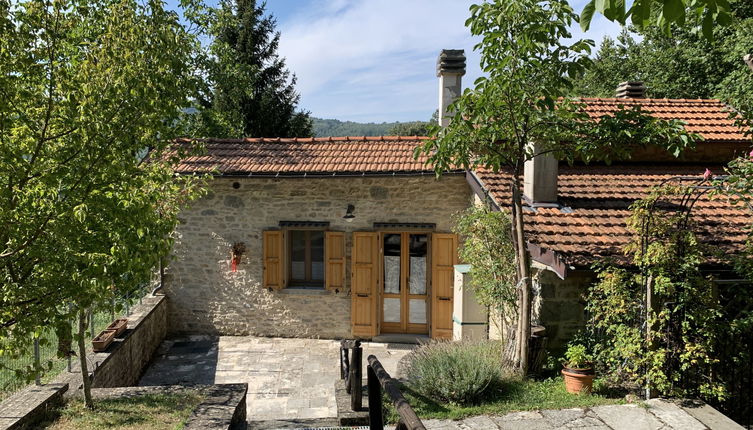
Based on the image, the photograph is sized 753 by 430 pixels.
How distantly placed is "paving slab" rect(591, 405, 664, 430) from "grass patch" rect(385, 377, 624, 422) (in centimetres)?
17

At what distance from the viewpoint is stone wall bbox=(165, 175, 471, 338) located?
9.86m

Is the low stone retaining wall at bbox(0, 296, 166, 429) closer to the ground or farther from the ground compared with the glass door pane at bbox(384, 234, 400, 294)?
closer to the ground

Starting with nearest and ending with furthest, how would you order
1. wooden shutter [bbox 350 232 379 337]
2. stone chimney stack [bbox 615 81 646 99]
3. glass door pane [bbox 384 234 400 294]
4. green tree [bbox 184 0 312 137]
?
1. wooden shutter [bbox 350 232 379 337]
2. glass door pane [bbox 384 234 400 294]
3. stone chimney stack [bbox 615 81 646 99]
4. green tree [bbox 184 0 312 137]

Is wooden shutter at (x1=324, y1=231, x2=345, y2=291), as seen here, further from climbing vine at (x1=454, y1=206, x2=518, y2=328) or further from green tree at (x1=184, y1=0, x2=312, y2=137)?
green tree at (x1=184, y1=0, x2=312, y2=137)

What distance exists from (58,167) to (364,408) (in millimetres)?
3923

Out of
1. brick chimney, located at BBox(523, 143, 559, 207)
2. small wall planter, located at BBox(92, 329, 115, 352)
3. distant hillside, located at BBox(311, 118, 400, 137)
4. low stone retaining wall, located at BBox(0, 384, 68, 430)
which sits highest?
distant hillside, located at BBox(311, 118, 400, 137)

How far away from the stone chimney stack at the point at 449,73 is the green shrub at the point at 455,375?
16.9 feet

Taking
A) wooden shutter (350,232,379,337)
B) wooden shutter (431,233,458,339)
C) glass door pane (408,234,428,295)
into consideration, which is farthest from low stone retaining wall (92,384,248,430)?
glass door pane (408,234,428,295)

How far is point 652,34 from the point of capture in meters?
18.1

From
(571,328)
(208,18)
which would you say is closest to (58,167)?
(571,328)

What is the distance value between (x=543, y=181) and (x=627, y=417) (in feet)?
11.8

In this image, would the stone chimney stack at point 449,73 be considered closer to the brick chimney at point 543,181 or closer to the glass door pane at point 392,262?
the glass door pane at point 392,262

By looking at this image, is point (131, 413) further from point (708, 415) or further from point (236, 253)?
point (708, 415)

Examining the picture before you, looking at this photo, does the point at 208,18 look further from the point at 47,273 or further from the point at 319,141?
the point at 47,273
